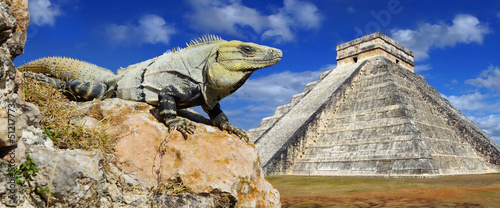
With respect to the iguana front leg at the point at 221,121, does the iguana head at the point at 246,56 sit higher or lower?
higher

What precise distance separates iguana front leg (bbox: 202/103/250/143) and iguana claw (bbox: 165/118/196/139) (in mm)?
683

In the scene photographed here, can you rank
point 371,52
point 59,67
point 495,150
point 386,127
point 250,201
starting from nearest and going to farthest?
point 250,201 → point 59,67 → point 386,127 → point 495,150 → point 371,52

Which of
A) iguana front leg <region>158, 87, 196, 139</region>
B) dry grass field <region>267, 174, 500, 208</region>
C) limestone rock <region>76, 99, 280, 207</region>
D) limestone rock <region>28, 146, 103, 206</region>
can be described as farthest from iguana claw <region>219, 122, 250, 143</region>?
dry grass field <region>267, 174, 500, 208</region>

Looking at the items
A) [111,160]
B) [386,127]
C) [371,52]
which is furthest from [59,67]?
[371,52]

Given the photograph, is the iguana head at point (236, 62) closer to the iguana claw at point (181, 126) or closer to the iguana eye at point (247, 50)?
the iguana eye at point (247, 50)

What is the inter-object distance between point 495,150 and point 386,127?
10047 mm

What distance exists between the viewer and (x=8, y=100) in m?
2.51

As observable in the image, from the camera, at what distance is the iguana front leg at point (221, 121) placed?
4.45 metres

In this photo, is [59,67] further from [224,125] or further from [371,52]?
[371,52]

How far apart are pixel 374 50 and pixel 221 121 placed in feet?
85.1

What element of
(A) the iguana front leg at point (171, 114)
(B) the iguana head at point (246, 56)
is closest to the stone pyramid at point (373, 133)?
(B) the iguana head at point (246, 56)

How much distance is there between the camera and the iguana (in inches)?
158

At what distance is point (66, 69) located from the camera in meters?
4.95

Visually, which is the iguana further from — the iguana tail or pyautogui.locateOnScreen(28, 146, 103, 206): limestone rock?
pyautogui.locateOnScreen(28, 146, 103, 206): limestone rock
